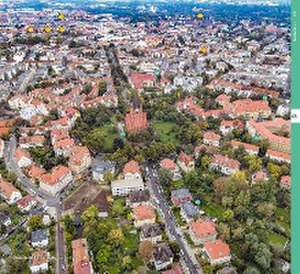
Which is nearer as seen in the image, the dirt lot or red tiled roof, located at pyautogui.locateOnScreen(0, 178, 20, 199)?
the dirt lot

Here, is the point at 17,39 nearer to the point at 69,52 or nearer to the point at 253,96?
the point at 69,52

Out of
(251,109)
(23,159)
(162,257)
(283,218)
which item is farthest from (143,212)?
(251,109)

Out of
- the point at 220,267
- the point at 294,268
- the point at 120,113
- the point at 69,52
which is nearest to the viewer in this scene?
the point at 294,268

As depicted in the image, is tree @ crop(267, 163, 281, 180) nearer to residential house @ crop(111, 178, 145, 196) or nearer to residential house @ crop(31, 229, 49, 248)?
residential house @ crop(111, 178, 145, 196)

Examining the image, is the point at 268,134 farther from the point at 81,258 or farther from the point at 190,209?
the point at 81,258

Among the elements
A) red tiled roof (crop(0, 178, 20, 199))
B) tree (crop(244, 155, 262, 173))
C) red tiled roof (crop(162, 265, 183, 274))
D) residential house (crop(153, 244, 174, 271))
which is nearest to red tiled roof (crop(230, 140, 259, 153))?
tree (crop(244, 155, 262, 173))

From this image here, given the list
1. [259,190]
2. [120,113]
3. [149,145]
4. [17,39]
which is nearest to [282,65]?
[120,113]
